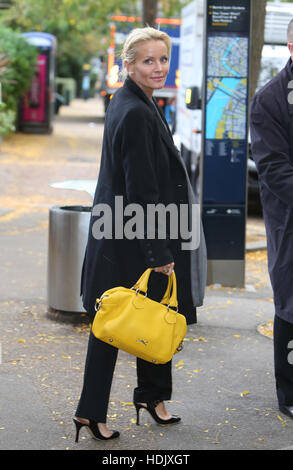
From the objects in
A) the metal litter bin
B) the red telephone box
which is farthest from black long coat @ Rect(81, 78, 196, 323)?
the red telephone box

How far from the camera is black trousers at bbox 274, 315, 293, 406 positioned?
439cm

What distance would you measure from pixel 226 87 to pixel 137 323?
431 cm

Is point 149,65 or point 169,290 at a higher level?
point 149,65

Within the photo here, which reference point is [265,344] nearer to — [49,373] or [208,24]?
[49,373]

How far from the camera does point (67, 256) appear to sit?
6.21m

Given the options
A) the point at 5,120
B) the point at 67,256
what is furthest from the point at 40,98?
the point at 67,256

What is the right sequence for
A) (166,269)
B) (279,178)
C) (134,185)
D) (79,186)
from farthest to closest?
(79,186) → (279,178) → (166,269) → (134,185)

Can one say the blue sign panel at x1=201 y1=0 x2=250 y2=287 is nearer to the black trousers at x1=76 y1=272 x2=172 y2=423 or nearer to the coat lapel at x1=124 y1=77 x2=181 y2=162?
the coat lapel at x1=124 y1=77 x2=181 y2=162

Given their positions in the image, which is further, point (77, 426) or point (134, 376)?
point (134, 376)

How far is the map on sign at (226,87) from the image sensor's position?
7562mm

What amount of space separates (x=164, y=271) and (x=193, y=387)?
128 centimetres

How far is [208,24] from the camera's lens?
24.7 feet

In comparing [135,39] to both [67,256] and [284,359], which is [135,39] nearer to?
[284,359]

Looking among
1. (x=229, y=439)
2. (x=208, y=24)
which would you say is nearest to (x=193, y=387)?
(x=229, y=439)
